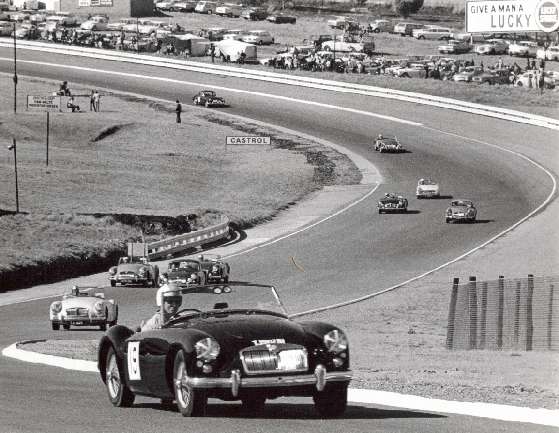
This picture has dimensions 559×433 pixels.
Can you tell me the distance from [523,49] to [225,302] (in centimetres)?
12294

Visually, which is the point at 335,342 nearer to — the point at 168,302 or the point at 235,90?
the point at 168,302

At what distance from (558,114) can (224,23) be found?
7016 cm

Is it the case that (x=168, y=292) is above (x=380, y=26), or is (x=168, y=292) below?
above

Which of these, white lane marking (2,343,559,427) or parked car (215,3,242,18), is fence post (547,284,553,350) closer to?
white lane marking (2,343,559,427)

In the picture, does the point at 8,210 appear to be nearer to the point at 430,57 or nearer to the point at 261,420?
the point at 261,420

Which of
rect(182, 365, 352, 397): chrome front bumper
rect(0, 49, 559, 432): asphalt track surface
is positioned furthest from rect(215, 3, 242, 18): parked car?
rect(182, 365, 352, 397): chrome front bumper

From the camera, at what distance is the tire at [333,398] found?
1170cm

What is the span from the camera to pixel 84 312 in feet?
113

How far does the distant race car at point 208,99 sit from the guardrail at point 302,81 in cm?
659

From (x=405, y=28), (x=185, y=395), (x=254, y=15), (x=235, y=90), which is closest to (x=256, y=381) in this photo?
(x=185, y=395)

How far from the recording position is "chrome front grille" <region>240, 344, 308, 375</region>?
11.5 m

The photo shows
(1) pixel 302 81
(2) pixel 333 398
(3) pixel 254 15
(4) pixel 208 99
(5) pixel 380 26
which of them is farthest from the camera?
(3) pixel 254 15

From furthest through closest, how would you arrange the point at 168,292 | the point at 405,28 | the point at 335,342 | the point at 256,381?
the point at 405,28 → the point at 168,292 → the point at 335,342 → the point at 256,381

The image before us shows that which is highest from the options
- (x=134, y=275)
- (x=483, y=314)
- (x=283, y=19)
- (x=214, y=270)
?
(x=283, y=19)
